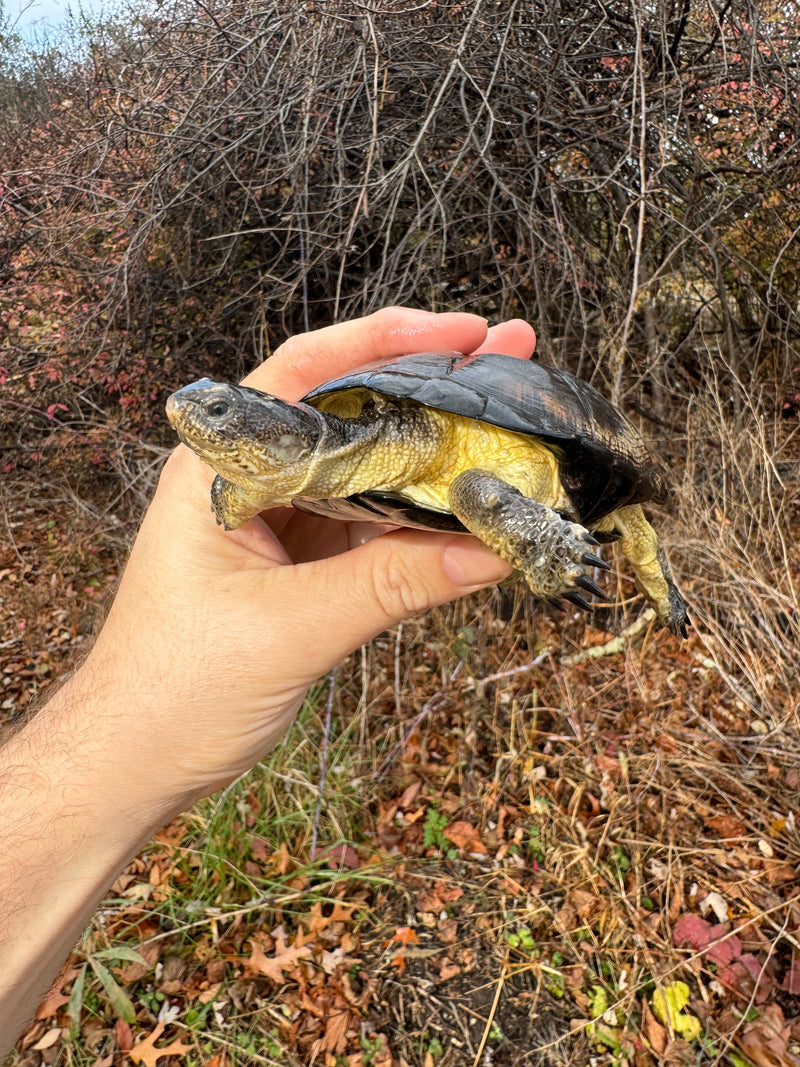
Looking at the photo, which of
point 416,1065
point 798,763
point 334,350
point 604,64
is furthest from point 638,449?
point 604,64

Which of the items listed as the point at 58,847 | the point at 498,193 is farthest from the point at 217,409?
the point at 498,193

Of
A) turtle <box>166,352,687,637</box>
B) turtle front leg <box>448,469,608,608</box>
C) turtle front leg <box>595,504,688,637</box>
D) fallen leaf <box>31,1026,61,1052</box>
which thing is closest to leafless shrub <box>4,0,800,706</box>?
turtle front leg <box>595,504,688,637</box>

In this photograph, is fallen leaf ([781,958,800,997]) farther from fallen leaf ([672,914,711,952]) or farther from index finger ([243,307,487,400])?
index finger ([243,307,487,400])

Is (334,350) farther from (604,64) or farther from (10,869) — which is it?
(604,64)

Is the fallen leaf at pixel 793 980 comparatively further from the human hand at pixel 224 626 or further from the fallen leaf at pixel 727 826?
the human hand at pixel 224 626

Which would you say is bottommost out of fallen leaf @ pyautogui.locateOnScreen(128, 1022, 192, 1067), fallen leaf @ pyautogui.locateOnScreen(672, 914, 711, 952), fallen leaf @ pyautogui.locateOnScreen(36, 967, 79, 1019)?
fallen leaf @ pyautogui.locateOnScreen(672, 914, 711, 952)

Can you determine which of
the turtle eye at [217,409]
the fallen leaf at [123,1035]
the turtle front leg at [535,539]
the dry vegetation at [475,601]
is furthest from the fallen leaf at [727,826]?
the turtle eye at [217,409]

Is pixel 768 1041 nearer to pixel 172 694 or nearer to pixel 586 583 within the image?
pixel 586 583
